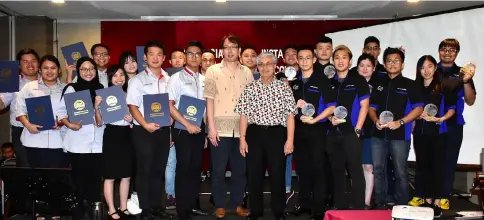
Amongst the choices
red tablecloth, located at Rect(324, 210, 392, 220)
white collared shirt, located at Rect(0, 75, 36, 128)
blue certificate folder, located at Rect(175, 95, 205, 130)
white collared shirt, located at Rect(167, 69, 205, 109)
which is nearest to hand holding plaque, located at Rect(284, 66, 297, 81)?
white collared shirt, located at Rect(167, 69, 205, 109)

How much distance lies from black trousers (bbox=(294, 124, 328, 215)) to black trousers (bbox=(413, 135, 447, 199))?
101 centimetres

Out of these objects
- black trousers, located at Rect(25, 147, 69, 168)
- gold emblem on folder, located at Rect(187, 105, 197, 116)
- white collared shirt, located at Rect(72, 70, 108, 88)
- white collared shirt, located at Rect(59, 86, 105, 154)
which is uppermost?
white collared shirt, located at Rect(72, 70, 108, 88)

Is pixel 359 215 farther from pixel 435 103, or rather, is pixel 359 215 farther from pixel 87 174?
pixel 87 174

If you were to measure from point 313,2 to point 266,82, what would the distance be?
7.45 feet

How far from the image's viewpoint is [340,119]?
4.96 m

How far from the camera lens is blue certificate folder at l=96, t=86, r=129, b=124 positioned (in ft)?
16.3

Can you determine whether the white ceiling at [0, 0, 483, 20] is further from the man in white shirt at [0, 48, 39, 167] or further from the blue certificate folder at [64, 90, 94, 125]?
the blue certificate folder at [64, 90, 94, 125]

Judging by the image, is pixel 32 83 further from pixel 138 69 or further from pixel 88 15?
pixel 88 15

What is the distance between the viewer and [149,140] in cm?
503

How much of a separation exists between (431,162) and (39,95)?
12.5 feet

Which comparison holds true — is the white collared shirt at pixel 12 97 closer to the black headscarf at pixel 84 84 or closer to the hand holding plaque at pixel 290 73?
the black headscarf at pixel 84 84

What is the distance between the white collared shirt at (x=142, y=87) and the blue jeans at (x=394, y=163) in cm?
213

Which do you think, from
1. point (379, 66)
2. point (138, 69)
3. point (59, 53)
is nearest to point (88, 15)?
point (59, 53)

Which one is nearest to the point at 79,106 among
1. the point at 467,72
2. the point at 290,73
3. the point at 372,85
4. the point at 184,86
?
the point at 184,86
